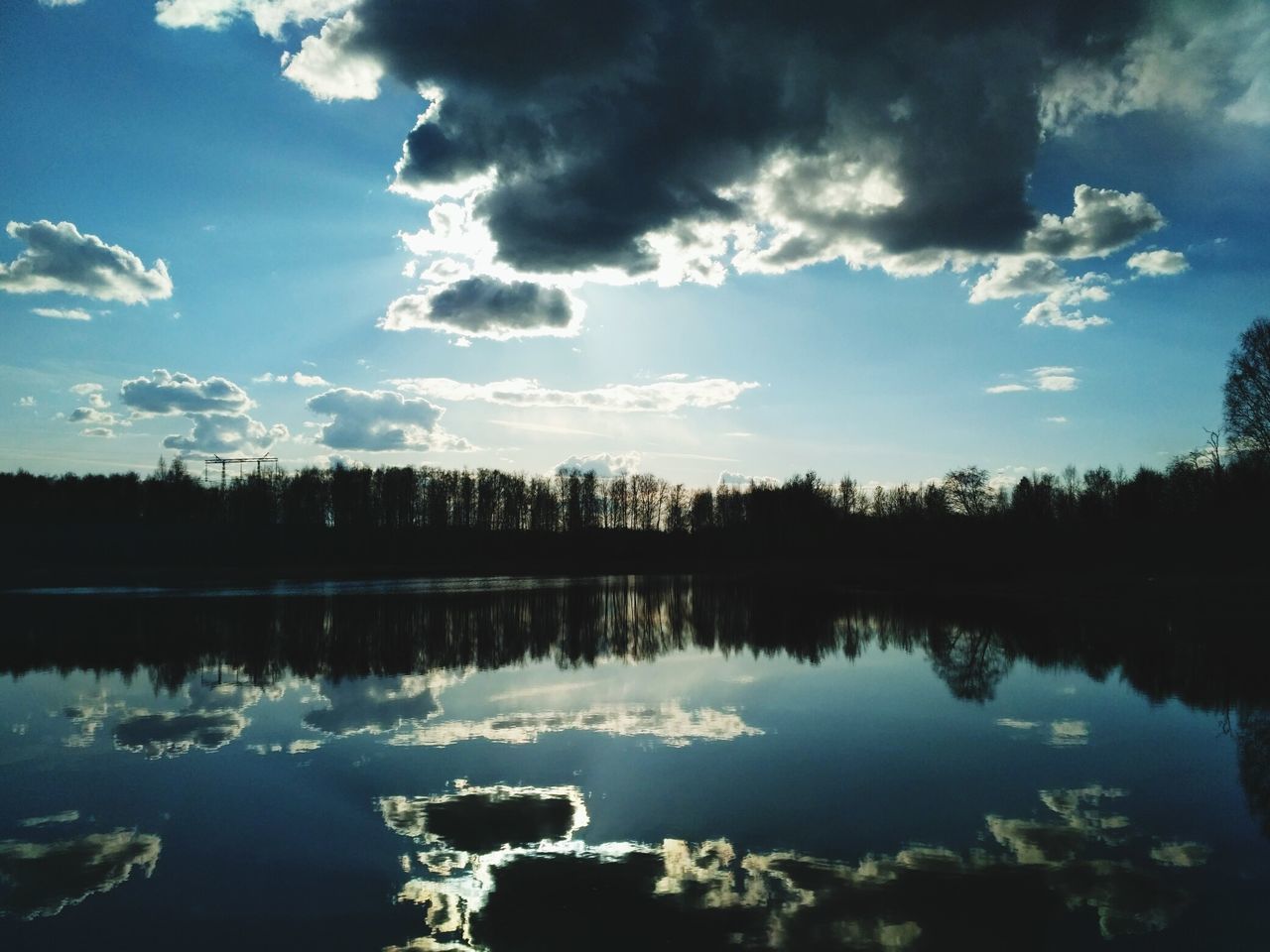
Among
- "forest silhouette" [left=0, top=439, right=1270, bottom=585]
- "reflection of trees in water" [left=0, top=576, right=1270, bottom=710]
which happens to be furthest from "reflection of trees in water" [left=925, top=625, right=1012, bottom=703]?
"forest silhouette" [left=0, top=439, right=1270, bottom=585]

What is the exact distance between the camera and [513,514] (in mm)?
153250

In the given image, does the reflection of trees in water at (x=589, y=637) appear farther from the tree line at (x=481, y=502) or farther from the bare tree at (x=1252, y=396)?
the tree line at (x=481, y=502)

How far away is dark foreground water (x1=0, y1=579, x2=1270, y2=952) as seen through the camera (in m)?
7.09

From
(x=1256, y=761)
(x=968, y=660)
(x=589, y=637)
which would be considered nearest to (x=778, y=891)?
(x=1256, y=761)

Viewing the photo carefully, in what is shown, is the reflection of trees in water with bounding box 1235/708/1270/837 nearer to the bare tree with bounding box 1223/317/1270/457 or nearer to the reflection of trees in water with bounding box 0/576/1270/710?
the reflection of trees in water with bounding box 0/576/1270/710

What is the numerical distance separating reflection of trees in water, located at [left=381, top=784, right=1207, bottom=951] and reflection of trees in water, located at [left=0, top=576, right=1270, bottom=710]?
10.4 meters

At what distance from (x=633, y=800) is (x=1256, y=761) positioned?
10.3 metres

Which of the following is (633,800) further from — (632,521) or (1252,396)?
(632,521)

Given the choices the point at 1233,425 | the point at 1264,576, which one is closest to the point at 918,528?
the point at 1233,425

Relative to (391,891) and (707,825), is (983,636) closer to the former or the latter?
(707,825)

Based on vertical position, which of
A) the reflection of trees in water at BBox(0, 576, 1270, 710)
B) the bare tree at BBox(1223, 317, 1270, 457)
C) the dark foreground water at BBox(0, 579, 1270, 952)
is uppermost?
the bare tree at BBox(1223, 317, 1270, 457)

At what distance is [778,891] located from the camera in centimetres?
763

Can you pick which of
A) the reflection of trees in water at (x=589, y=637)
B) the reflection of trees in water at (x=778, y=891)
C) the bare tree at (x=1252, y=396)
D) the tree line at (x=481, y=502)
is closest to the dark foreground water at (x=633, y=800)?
the reflection of trees in water at (x=778, y=891)

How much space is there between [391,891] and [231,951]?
1.51 m
